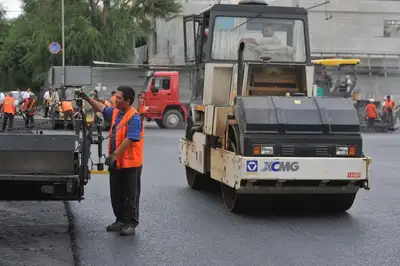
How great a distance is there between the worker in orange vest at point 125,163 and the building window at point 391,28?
45869mm

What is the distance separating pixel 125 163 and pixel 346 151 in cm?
303

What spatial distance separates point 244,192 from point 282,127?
0.97 metres

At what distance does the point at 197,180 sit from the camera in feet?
42.1

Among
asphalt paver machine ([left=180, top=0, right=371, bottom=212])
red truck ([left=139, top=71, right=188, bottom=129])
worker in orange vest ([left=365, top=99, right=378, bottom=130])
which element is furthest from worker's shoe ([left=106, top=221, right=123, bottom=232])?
worker in orange vest ([left=365, top=99, right=378, bottom=130])

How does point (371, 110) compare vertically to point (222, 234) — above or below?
above

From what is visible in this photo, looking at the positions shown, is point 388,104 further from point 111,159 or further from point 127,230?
point 111,159

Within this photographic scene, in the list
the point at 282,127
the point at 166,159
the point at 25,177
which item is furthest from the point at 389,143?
the point at 25,177

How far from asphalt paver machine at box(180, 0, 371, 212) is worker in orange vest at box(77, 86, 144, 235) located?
1.51m

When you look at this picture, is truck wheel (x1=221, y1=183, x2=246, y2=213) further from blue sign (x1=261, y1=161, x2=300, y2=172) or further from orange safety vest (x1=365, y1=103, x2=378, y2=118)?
orange safety vest (x1=365, y1=103, x2=378, y2=118)

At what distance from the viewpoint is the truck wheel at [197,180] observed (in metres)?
12.7

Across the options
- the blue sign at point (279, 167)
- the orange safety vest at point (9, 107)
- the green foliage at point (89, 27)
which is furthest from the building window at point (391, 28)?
the blue sign at point (279, 167)

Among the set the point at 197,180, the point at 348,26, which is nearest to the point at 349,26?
the point at 348,26

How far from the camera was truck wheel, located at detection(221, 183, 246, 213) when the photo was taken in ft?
32.9

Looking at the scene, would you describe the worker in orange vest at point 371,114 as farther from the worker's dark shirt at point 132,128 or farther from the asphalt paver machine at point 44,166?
the asphalt paver machine at point 44,166
